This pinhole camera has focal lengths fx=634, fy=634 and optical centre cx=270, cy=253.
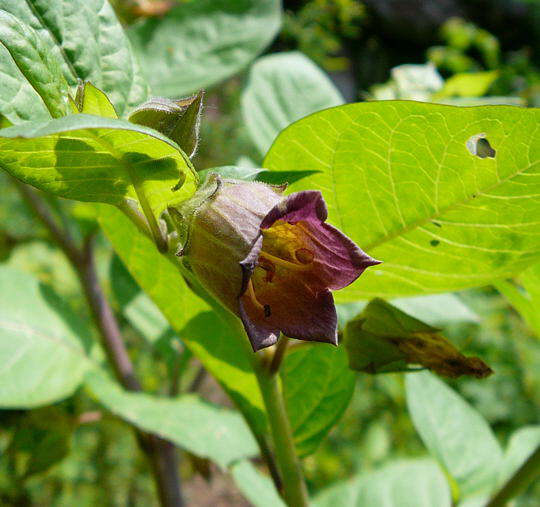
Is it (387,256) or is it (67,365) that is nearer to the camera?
(387,256)

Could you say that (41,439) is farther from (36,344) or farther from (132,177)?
(132,177)

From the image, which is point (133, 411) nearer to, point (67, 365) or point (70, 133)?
point (67, 365)

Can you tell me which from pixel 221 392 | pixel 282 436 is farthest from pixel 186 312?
pixel 221 392

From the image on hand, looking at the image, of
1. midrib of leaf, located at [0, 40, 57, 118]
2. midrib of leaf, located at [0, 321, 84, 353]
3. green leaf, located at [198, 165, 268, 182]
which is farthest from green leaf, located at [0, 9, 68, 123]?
midrib of leaf, located at [0, 321, 84, 353]

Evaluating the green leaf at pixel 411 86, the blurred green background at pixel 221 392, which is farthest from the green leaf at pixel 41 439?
the green leaf at pixel 411 86

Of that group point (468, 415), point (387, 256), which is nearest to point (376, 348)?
point (387, 256)

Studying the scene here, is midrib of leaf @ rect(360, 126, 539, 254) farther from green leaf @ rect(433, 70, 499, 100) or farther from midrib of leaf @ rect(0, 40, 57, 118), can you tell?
green leaf @ rect(433, 70, 499, 100)
